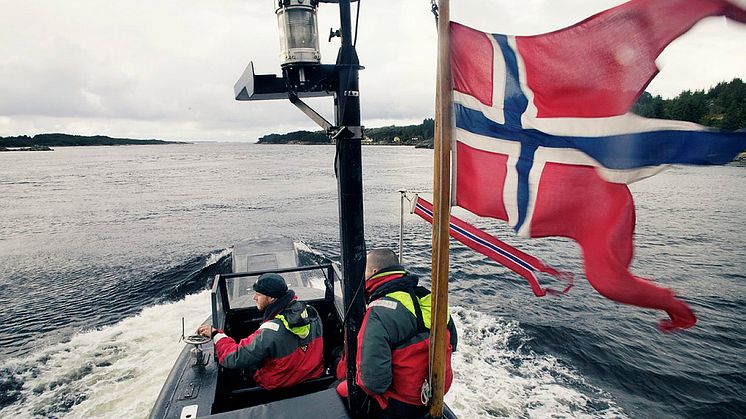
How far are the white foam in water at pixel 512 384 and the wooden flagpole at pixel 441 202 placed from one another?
4.49 metres

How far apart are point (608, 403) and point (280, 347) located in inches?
241

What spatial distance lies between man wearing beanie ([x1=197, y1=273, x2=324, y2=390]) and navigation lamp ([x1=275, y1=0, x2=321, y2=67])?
2.03 m

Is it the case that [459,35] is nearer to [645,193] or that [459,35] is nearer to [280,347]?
[280,347]

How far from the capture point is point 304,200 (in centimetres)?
2991

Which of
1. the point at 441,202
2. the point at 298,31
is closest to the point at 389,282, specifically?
the point at 441,202

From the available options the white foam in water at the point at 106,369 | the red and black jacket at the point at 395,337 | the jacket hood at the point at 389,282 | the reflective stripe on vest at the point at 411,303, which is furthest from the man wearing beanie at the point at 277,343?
the white foam in water at the point at 106,369

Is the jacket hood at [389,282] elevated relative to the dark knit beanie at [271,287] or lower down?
elevated

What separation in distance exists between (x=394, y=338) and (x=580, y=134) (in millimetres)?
1765

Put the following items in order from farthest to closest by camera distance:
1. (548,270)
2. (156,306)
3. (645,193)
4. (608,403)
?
(645,193), (156,306), (608,403), (548,270)

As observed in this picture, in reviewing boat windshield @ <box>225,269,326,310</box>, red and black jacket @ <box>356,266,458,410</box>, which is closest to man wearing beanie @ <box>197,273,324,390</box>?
red and black jacket @ <box>356,266,458,410</box>

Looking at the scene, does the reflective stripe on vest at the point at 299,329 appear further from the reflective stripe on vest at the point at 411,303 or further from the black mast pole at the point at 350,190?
Result: the reflective stripe on vest at the point at 411,303

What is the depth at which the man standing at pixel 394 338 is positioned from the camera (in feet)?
9.25

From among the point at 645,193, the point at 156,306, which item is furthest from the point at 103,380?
the point at 645,193

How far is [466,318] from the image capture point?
10180 mm
